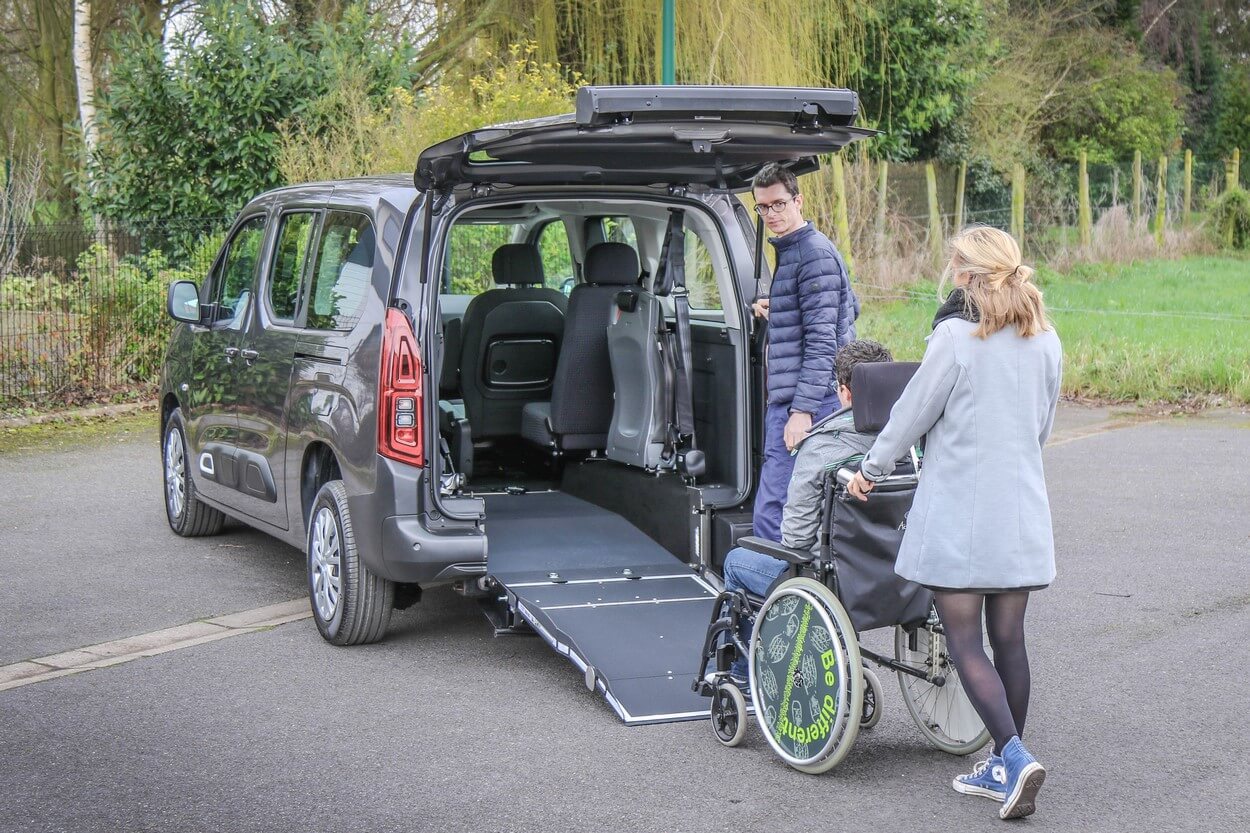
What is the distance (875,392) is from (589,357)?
10.3ft

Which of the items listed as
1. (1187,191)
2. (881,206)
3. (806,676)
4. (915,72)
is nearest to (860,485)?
(806,676)

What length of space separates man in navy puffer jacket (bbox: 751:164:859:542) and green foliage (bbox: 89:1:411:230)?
10629 millimetres

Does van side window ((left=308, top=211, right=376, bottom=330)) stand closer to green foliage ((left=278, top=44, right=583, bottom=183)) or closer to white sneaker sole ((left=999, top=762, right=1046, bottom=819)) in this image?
white sneaker sole ((left=999, top=762, right=1046, bottom=819))

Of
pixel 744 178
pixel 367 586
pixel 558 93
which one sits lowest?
pixel 367 586

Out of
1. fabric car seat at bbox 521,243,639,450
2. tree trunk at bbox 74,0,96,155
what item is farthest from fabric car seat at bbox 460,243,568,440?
tree trunk at bbox 74,0,96,155

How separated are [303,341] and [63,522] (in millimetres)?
3328

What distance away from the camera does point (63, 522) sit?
9273 millimetres

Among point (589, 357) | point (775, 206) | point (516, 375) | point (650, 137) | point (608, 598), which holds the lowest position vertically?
point (608, 598)

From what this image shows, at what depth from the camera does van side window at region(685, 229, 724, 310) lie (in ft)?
23.7

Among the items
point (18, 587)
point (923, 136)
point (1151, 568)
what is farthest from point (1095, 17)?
point (18, 587)

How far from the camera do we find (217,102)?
1617 centimetres

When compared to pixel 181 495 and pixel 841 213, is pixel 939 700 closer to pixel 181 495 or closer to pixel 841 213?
pixel 181 495

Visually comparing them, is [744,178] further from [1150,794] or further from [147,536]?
[147,536]

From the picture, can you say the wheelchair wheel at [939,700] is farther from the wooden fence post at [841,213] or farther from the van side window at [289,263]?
the wooden fence post at [841,213]
